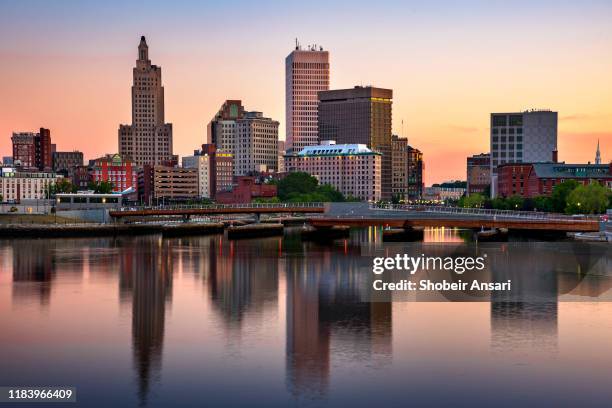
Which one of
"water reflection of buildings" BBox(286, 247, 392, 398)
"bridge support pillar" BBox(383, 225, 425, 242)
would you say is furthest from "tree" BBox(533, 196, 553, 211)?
"water reflection of buildings" BBox(286, 247, 392, 398)

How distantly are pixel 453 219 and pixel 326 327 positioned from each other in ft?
206

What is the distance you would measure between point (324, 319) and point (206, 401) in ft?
56.1

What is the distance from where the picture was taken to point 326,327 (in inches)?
1893

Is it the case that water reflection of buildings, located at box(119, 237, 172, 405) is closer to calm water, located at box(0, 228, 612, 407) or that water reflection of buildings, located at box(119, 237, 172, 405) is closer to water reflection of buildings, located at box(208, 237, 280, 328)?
calm water, located at box(0, 228, 612, 407)

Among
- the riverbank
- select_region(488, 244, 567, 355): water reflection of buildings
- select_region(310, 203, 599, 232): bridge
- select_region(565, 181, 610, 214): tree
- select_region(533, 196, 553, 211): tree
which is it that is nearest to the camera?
select_region(488, 244, 567, 355): water reflection of buildings

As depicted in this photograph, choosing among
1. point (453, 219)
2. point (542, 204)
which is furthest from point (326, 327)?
point (542, 204)

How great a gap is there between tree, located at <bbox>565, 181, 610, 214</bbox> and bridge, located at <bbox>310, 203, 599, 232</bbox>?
69.5 ft

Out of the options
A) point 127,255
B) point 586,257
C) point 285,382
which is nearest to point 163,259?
point 127,255

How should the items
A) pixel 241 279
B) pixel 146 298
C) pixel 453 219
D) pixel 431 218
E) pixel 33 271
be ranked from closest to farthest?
pixel 146 298 → pixel 241 279 → pixel 33 271 → pixel 453 219 → pixel 431 218

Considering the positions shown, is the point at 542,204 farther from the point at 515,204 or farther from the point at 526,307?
the point at 526,307

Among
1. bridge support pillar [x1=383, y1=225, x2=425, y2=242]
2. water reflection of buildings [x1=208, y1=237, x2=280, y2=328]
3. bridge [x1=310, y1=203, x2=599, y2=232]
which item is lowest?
water reflection of buildings [x1=208, y1=237, x2=280, y2=328]

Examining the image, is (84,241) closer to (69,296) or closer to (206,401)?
(69,296)

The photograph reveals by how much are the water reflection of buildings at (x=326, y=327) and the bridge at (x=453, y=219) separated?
30.8 m

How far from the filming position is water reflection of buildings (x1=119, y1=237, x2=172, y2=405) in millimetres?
39500
